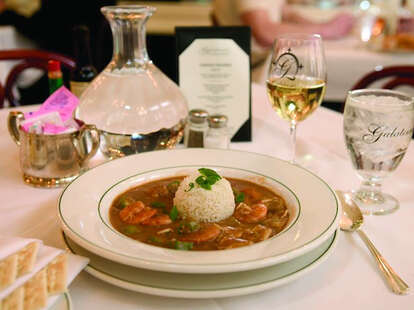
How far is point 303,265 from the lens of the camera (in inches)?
28.5

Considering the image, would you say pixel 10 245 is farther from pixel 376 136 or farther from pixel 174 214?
pixel 376 136

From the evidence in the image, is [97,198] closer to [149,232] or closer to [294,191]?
[149,232]

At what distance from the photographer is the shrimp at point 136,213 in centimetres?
84

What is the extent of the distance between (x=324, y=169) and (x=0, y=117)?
3.49 feet

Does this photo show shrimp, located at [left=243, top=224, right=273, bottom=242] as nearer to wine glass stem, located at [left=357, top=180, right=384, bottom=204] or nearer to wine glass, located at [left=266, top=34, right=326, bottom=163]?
wine glass stem, located at [left=357, top=180, right=384, bottom=204]

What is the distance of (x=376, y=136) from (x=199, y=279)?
1.70ft

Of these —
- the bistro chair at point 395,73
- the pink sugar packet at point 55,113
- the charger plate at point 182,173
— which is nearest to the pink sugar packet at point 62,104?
the pink sugar packet at point 55,113

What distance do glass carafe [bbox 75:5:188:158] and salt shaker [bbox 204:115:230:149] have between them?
0.09 meters

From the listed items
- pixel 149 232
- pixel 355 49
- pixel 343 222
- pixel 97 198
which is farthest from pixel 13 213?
pixel 355 49

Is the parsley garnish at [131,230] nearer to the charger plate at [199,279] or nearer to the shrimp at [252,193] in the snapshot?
the charger plate at [199,279]

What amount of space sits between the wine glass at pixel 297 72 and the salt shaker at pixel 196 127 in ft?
0.63

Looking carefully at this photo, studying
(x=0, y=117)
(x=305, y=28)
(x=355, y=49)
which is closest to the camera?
(x=0, y=117)

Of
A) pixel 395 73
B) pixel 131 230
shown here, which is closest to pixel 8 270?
pixel 131 230

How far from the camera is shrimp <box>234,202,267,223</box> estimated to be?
85cm
